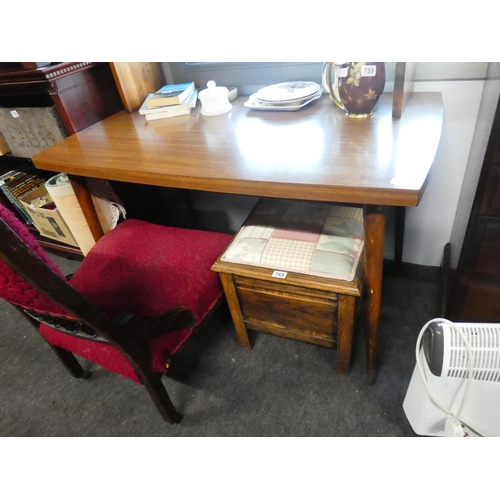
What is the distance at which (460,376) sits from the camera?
0.75 m

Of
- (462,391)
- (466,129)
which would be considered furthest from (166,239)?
(466,129)

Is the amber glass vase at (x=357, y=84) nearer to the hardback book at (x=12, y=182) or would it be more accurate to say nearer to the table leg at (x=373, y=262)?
the table leg at (x=373, y=262)

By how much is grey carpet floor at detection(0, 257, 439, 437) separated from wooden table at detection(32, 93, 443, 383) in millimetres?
124

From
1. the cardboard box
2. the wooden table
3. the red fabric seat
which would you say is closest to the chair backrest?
the red fabric seat

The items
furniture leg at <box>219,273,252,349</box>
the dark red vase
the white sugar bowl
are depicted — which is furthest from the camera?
the white sugar bowl

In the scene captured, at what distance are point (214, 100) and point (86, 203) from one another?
0.57 m

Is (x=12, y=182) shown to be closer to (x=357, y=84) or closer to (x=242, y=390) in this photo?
(x=242, y=390)

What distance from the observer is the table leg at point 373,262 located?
28.6 inches

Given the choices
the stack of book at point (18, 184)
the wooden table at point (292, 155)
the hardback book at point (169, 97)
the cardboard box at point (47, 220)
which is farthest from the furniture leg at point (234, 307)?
the stack of book at point (18, 184)

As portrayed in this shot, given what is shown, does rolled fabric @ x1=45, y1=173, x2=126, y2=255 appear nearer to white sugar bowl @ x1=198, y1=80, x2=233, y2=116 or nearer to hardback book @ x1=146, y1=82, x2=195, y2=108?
hardback book @ x1=146, y1=82, x2=195, y2=108

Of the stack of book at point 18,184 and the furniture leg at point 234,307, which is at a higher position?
the stack of book at point 18,184

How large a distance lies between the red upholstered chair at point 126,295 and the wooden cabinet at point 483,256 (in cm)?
67

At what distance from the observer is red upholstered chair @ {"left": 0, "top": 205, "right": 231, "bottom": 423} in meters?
0.61
